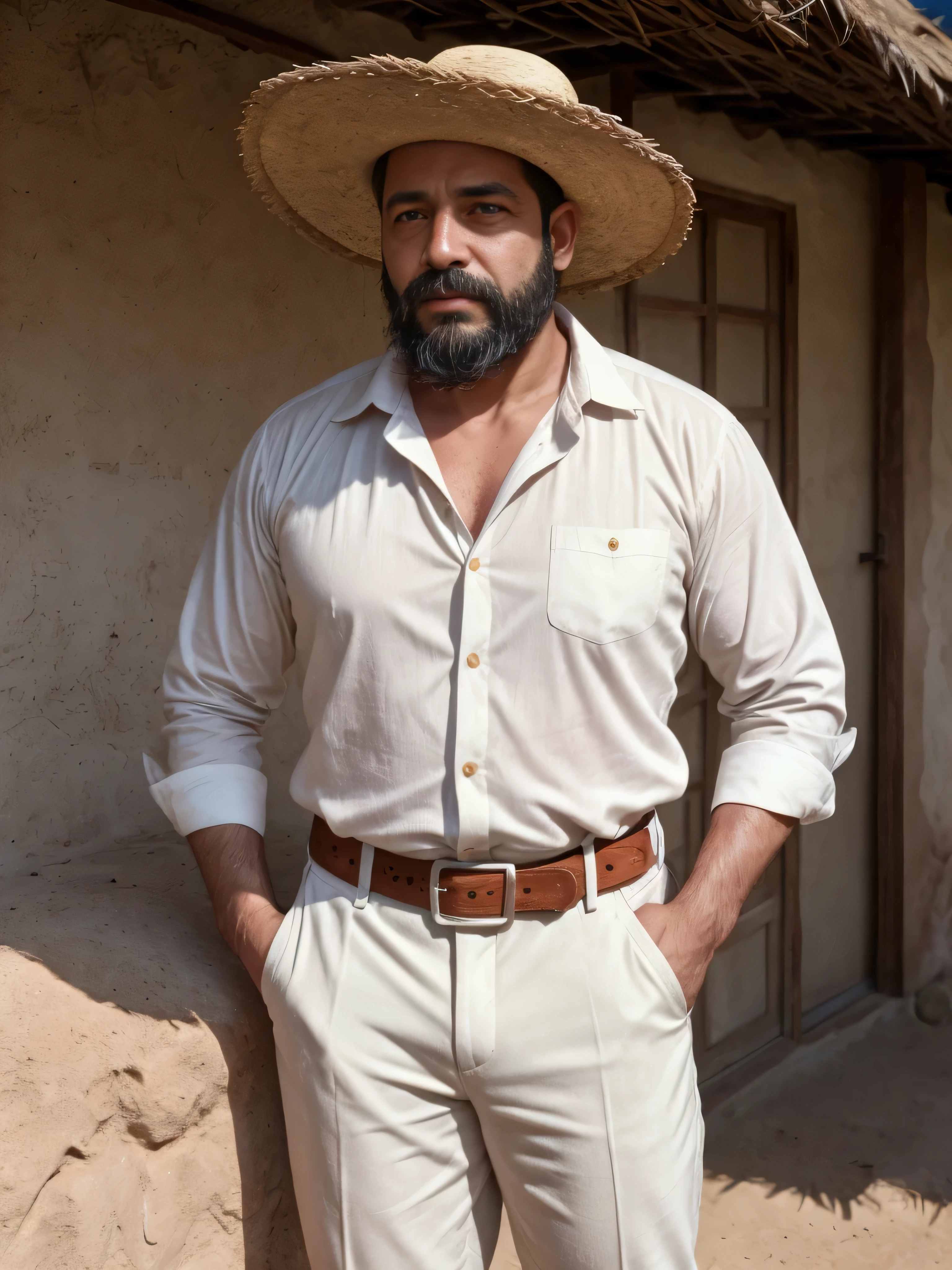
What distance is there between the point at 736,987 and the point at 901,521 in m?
1.70

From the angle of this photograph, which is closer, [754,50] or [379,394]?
[379,394]

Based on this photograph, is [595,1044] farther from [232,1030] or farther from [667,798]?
[232,1030]

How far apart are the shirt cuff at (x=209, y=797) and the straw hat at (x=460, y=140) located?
3.13ft

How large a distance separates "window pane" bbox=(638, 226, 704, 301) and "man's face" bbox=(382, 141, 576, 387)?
1.65 metres

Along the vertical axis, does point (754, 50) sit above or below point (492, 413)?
above

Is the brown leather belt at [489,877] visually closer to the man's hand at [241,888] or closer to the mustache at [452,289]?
the man's hand at [241,888]

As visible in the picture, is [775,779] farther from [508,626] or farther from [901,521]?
[901,521]

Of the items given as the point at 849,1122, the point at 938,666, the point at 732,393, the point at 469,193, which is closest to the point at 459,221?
the point at 469,193

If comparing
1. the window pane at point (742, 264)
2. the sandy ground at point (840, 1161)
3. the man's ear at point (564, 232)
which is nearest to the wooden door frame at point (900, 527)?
the sandy ground at point (840, 1161)

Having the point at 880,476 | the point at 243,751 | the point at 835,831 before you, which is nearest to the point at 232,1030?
the point at 243,751

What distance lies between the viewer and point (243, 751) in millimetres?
1831

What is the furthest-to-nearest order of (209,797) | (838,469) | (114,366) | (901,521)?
(901,521)
(838,469)
(114,366)
(209,797)

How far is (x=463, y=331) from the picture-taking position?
1.70 metres

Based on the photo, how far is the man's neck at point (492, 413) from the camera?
1742 millimetres
